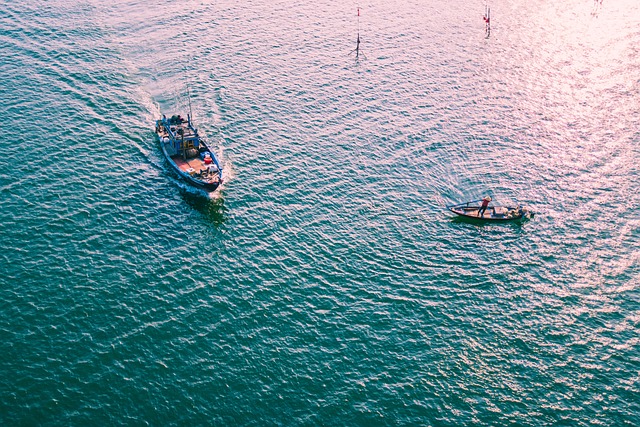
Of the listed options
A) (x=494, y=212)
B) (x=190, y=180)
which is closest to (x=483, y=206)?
(x=494, y=212)

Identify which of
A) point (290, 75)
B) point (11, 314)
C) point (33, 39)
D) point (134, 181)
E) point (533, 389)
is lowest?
point (533, 389)

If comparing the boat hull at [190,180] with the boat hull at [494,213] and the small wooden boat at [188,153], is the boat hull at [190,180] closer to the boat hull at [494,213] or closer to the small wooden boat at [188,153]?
the small wooden boat at [188,153]

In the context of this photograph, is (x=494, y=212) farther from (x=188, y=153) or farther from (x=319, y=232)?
(x=188, y=153)

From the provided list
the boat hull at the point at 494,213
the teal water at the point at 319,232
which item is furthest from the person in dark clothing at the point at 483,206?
the teal water at the point at 319,232

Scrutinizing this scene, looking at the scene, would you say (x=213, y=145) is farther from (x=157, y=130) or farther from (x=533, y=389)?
(x=533, y=389)

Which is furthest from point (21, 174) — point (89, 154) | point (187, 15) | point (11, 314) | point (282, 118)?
point (187, 15)

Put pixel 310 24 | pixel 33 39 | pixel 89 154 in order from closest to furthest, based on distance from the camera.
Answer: pixel 89 154 → pixel 33 39 → pixel 310 24

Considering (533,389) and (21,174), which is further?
(21,174)
